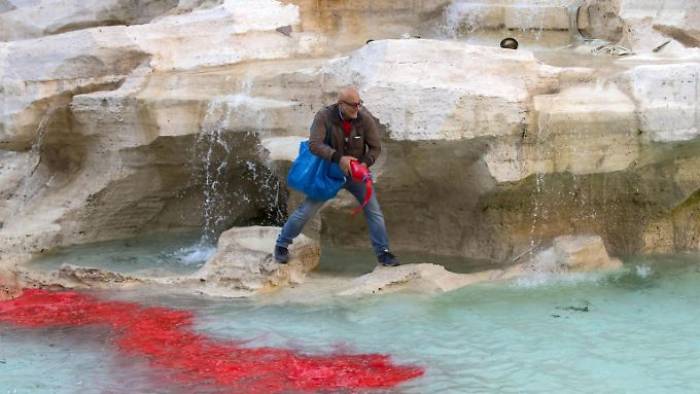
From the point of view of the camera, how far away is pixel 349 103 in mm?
7422

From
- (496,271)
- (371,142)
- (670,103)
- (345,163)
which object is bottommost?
(496,271)

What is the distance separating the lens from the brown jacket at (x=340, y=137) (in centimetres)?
759

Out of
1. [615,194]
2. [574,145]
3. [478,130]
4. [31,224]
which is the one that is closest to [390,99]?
[478,130]

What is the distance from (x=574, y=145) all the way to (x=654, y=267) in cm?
122

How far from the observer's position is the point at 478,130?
7918 millimetres

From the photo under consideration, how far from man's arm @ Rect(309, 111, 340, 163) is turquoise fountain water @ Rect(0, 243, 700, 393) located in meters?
1.08

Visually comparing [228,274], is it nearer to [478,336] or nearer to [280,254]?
[280,254]

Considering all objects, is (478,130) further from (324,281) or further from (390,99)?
(324,281)

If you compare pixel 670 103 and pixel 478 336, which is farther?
pixel 670 103

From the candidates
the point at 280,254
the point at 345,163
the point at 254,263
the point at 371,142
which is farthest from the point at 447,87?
the point at 254,263

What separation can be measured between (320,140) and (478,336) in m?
1.84

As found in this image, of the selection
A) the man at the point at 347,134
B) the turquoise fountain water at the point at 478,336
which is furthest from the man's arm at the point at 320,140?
the turquoise fountain water at the point at 478,336

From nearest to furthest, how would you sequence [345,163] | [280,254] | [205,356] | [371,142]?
1. [205,356]
2. [345,163]
3. [371,142]
4. [280,254]

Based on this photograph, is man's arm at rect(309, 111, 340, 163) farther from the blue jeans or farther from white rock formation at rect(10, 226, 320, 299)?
white rock formation at rect(10, 226, 320, 299)
